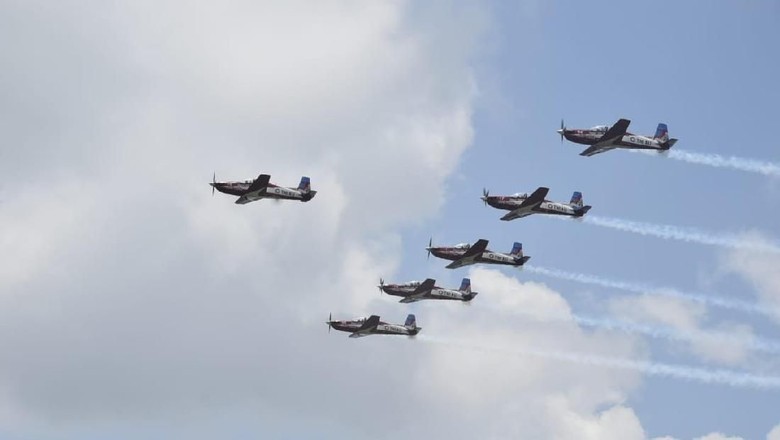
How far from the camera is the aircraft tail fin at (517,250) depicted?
18138 cm

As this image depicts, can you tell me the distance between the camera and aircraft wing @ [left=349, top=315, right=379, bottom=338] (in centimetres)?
19350

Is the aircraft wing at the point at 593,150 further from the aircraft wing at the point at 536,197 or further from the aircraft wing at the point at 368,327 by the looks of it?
the aircraft wing at the point at 368,327

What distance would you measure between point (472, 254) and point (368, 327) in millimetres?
21952

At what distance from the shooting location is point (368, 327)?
193500 millimetres

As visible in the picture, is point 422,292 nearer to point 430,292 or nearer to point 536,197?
point 430,292

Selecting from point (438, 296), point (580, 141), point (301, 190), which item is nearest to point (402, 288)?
point (438, 296)

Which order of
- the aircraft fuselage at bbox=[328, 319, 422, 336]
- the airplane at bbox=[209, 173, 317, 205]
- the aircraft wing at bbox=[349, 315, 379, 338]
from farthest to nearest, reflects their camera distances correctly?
the aircraft fuselage at bbox=[328, 319, 422, 336]
the aircraft wing at bbox=[349, 315, 379, 338]
the airplane at bbox=[209, 173, 317, 205]

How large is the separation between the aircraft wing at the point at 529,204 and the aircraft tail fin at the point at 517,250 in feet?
33.2

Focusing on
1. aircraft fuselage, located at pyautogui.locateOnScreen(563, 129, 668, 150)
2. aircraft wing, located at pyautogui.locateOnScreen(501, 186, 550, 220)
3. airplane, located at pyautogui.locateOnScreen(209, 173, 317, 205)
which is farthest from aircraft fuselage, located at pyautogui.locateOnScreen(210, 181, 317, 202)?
aircraft fuselage, located at pyautogui.locateOnScreen(563, 129, 668, 150)

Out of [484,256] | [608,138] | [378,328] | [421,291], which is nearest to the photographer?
[608,138]

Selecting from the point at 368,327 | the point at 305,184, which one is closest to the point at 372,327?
the point at 368,327

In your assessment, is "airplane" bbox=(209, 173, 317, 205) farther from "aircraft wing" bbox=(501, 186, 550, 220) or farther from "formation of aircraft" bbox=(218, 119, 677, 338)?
"aircraft wing" bbox=(501, 186, 550, 220)

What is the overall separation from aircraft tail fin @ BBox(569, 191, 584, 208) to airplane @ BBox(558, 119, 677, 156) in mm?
9015

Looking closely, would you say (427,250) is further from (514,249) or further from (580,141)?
(580,141)
